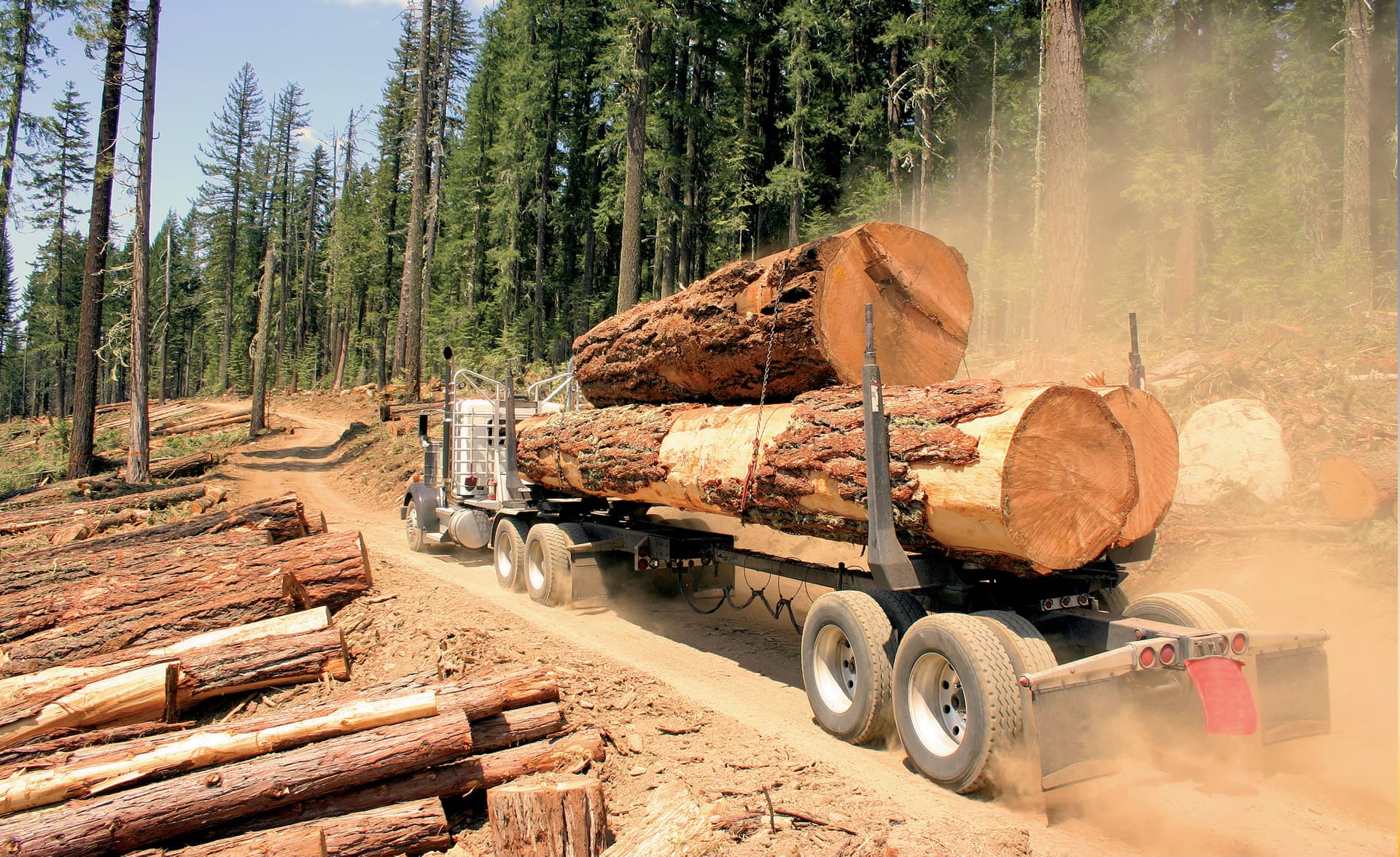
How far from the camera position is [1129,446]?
4.54 meters

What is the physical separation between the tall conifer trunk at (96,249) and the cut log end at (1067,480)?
19875mm

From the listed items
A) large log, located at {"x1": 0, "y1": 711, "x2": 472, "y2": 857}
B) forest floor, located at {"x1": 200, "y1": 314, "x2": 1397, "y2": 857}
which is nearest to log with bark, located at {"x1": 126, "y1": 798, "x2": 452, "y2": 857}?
large log, located at {"x1": 0, "y1": 711, "x2": 472, "y2": 857}

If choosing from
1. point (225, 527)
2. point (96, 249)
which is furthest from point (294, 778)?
point (96, 249)

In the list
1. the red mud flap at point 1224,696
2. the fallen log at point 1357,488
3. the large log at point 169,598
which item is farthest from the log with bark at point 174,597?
the fallen log at point 1357,488

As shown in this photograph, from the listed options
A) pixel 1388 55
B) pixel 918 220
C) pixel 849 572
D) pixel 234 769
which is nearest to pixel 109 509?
pixel 234 769

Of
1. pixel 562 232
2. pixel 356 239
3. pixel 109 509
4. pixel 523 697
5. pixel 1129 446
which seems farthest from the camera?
pixel 356 239

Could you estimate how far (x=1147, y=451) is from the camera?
Answer: 5086 millimetres

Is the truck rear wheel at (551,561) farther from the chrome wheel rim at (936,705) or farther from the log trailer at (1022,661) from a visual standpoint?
the chrome wheel rim at (936,705)

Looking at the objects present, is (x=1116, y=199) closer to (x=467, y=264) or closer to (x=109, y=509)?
(x=467, y=264)

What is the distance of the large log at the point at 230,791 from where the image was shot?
371cm

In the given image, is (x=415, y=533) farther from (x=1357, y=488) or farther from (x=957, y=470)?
(x=1357, y=488)

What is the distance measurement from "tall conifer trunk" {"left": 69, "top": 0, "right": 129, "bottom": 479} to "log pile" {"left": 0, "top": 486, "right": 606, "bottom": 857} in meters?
11.5

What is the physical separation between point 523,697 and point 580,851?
4.72 feet

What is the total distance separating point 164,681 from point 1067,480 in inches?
244
